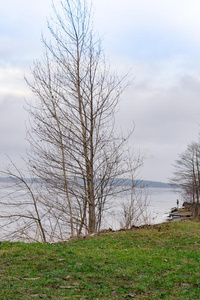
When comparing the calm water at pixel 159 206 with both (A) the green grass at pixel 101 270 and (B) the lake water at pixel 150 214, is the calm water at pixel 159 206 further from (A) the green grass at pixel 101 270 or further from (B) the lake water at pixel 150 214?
(A) the green grass at pixel 101 270

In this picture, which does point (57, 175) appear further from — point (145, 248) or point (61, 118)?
point (145, 248)

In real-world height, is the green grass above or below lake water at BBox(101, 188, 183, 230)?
below

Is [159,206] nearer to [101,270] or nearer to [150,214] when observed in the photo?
[150,214]

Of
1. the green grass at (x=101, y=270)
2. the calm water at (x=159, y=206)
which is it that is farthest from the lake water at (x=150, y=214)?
the green grass at (x=101, y=270)

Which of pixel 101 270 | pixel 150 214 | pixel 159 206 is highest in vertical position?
pixel 159 206

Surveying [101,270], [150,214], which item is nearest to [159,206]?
[150,214]

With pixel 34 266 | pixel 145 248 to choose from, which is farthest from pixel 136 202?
pixel 34 266

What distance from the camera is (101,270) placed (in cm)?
595

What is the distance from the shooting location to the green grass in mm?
→ 4750

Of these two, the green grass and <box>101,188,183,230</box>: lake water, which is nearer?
the green grass

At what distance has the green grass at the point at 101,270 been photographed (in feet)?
15.6

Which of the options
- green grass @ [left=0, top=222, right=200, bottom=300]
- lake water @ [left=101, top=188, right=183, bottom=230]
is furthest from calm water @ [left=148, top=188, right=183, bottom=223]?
green grass @ [left=0, top=222, right=200, bottom=300]

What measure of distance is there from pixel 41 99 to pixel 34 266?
624 cm

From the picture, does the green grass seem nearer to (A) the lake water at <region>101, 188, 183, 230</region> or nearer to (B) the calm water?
(A) the lake water at <region>101, 188, 183, 230</region>
